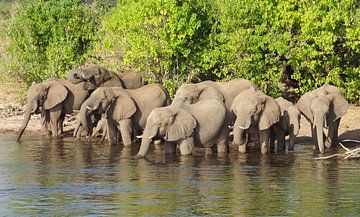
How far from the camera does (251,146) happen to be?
28.9 metres

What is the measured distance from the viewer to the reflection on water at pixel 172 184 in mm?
19156

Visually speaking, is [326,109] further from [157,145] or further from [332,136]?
[157,145]

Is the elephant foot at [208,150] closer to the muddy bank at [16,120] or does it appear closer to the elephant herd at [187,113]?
the elephant herd at [187,113]

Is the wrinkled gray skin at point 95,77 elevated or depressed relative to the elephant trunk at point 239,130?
elevated

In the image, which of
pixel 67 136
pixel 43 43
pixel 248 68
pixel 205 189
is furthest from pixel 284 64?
pixel 205 189

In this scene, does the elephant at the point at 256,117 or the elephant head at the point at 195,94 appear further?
the elephant head at the point at 195,94

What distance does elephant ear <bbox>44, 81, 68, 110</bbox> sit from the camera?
32094 mm

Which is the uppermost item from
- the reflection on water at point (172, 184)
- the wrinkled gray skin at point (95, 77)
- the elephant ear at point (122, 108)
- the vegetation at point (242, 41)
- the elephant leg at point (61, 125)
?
the vegetation at point (242, 41)

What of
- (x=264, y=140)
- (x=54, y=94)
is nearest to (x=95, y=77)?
(x=54, y=94)

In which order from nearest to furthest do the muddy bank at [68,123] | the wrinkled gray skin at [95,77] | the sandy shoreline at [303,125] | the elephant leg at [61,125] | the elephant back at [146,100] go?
the elephant back at [146,100]
the sandy shoreline at [303,125]
the muddy bank at [68,123]
the elephant leg at [61,125]
the wrinkled gray skin at [95,77]

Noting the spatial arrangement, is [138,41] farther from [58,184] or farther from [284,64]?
[58,184]

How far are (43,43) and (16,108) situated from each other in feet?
11.0

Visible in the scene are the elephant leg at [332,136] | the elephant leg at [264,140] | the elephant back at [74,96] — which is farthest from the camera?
the elephant back at [74,96]

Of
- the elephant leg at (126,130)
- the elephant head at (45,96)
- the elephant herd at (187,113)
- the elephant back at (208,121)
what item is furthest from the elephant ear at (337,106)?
the elephant head at (45,96)
